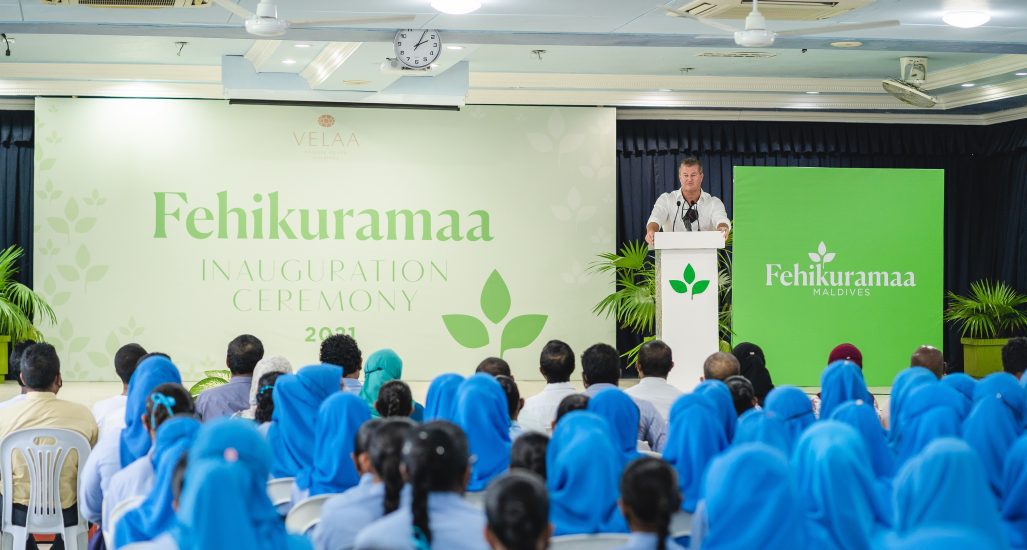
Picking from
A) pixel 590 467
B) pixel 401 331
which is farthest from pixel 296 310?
pixel 590 467

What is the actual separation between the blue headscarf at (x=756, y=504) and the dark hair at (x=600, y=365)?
2.41 metres

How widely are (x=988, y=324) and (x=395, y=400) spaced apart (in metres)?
8.14

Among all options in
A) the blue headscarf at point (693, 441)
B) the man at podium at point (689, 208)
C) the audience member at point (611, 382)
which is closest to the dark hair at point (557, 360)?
the audience member at point (611, 382)

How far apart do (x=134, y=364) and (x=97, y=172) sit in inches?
208

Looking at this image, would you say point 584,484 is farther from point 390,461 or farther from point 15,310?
point 15,310

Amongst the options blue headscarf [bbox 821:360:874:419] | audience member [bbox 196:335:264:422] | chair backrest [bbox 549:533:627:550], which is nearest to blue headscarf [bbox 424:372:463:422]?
audience member [bbox 196:335:264:422]

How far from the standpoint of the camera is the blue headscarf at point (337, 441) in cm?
383

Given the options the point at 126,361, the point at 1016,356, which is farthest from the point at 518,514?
the point at 1016,356

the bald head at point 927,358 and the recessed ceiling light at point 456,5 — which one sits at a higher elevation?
the recessed ceiling light at point 456,5

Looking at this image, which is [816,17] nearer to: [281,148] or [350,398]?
[350,398]

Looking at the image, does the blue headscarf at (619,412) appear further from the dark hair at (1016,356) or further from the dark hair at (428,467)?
the dark hair at (1016,356)

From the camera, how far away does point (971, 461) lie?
8.70ft

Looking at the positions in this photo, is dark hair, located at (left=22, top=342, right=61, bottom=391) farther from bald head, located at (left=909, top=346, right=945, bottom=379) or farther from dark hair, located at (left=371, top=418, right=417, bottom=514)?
bald head, located at (left=909, top=346, right=945, bottom=379)

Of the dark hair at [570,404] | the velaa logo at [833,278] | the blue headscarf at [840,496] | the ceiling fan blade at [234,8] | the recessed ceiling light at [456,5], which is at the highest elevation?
the recessed ceiling light at [456,5]
